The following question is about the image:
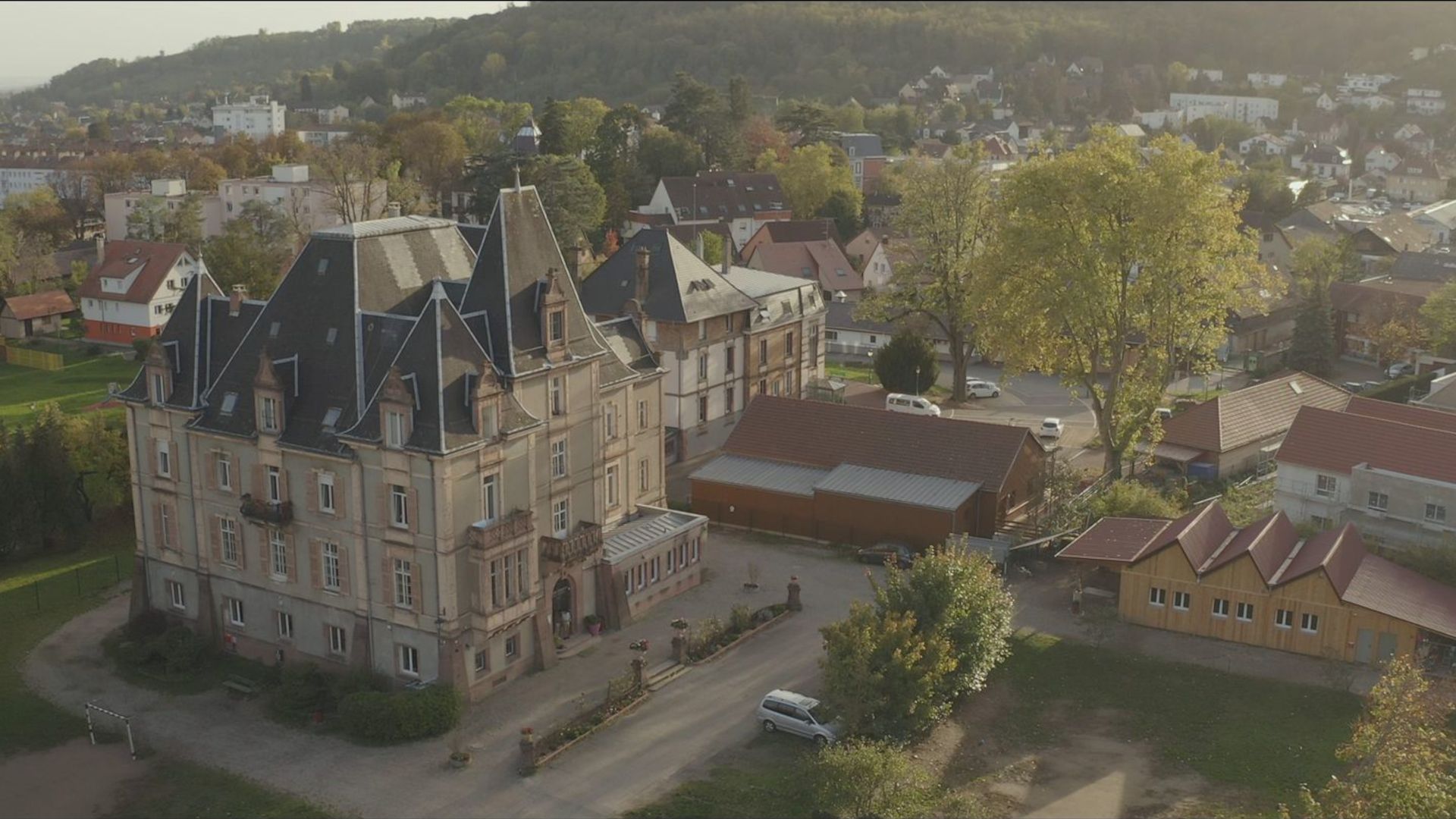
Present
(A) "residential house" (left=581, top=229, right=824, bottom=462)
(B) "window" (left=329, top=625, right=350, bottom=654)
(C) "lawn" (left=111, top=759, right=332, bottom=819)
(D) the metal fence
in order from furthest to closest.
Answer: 1. (A) "residential house" (left=581, top=229, right=824, bottom=462)
2. (D) the metal fence
3. (B) "window" (left=329, top=625, right=350, bottom=654)
4. (C) "lawn" (left=111, top=759, right=332, bottom=819)

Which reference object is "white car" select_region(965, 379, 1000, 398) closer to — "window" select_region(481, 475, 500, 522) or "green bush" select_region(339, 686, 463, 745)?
"window" select_region(481, 475, 500, 522)


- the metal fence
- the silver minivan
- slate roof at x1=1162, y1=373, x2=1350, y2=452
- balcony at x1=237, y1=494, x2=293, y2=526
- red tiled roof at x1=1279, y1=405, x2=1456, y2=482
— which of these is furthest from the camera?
slate roof at x1=1162, y1=373, x2=1350, y2=452

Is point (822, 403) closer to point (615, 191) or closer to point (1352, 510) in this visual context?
point (1352, 510)

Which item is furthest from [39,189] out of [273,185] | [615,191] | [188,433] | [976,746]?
[976,746]

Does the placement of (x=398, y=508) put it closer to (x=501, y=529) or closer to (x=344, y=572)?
(x=501, y=529)

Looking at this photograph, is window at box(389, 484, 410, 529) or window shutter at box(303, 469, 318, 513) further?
window shutter at box(303, 469, 318, 513)

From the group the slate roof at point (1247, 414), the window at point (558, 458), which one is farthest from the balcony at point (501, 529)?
the slate roof at point (1247, 414)

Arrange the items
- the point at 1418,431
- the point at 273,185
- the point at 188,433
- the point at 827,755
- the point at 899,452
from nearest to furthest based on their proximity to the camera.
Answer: the point at 827,755 < the point at 188,433 < the point at 1418,431 < the point at 899,452 < the point at 273,185

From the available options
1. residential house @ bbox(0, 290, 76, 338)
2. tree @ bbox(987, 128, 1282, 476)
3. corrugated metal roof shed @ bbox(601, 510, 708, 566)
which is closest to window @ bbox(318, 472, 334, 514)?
corrugated metal roof shed @ bbox(601, 510, 708, 566)
